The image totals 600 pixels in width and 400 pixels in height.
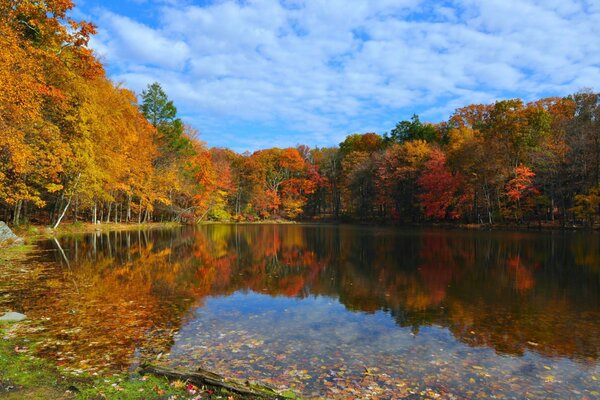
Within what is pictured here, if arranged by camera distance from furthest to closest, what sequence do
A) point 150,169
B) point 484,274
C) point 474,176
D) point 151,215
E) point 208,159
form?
point 208,159 < point 151,215 < point 474,176 < point 150,169 < point 484,274

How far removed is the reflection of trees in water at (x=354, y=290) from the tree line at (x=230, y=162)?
808cm

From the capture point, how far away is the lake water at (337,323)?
243 inches

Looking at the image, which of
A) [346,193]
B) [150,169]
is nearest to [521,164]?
[346,193]

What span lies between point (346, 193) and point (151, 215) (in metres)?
38.8

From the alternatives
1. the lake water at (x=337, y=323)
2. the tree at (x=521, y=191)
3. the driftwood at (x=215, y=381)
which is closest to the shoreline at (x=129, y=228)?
the tree at (x=521, y=191)

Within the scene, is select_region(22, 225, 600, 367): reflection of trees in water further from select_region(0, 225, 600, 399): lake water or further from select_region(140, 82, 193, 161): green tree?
select_region(140, 82, 193, 161): green tree

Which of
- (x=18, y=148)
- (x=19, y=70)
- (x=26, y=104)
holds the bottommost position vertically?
(x=18, y=148)

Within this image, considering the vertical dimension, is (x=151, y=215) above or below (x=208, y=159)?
below

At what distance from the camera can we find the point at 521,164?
154ft

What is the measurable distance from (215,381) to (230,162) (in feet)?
240

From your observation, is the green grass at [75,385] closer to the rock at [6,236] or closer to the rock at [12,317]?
the rock at [12,317]

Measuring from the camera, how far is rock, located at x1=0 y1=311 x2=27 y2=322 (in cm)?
830

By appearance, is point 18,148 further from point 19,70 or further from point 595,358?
point 595,358

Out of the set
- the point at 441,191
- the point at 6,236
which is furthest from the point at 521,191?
the point at 6,236
